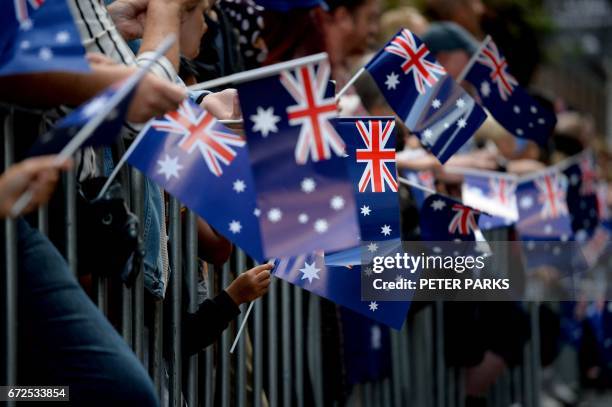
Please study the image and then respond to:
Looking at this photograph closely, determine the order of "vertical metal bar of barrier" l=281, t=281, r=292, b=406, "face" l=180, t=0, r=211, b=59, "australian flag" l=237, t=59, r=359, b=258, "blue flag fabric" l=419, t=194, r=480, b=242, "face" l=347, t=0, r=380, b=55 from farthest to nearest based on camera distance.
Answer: "face" l=347, t=0, r=380, b=55 → "blue flag fabric" l=419, t=194, r=480, b=242 → "vertical metal bar of barrier" l=281, t=281, r=292, b=406 → "face" l=180, t=0, r=211, b=59 → "australian flag" l=237, t=59, r=359, b=258

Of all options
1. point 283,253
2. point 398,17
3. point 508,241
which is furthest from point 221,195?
point 398,17

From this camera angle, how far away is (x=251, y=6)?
6.07m

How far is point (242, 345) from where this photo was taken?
17.1ft

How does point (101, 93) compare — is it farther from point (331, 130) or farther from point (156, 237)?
point (156, 237)

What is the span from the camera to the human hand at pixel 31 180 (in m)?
3.12

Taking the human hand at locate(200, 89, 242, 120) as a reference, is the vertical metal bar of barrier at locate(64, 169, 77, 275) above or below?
below

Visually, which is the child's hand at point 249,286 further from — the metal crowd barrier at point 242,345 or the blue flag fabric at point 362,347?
the blue flag fabric at point 362,347

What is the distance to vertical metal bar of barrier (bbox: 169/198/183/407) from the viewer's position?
179 inches

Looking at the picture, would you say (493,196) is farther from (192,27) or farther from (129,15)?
(129,15)

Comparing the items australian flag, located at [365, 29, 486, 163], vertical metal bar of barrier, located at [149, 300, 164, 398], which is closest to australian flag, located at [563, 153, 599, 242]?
australian flag, located at [365, 29, 486, 163]

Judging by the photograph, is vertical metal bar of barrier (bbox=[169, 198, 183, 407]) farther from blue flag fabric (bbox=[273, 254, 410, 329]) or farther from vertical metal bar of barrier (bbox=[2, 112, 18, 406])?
vertical metal bar of barrier (bbox=[2, 112, 18, 406])

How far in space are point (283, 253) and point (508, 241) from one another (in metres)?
4.12

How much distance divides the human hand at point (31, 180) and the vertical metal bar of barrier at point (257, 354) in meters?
2.27

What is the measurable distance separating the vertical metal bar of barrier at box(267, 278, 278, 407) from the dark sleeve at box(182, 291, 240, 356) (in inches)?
32.0
